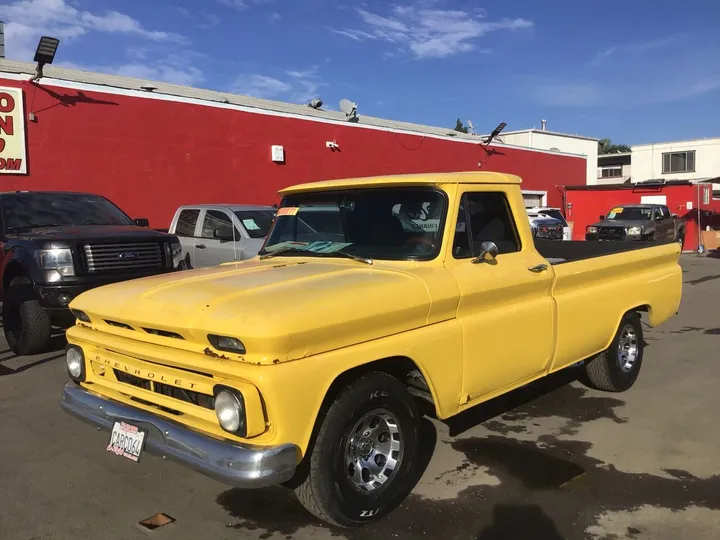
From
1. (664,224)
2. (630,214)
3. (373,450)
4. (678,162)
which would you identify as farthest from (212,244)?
(678,162)

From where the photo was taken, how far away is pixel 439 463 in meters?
4.16

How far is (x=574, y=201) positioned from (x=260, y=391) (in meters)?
29.3

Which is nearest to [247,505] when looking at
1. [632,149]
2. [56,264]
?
[56,264]

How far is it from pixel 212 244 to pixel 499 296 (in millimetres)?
7242

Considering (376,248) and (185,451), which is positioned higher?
(376,248)

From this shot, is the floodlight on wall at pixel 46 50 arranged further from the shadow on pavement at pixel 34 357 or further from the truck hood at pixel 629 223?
the truck hood at pixel 629 223

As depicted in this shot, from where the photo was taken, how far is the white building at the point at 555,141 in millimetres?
37750

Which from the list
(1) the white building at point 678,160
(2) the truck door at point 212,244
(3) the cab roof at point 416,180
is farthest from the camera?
(1) the white building at point 678,160

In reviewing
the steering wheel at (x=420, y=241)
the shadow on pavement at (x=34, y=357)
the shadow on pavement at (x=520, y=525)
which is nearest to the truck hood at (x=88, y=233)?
the shadow on pavement at (x=34, y=357)

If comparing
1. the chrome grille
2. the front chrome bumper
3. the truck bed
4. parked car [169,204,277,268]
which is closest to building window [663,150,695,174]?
parked car [169,204,277,268]

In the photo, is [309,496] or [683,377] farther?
[683,377]

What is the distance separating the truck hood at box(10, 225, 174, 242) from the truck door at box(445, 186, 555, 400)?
4.78 m

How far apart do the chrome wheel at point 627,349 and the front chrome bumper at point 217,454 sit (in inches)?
153

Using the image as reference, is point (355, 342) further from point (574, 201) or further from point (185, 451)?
point (574, 201)
